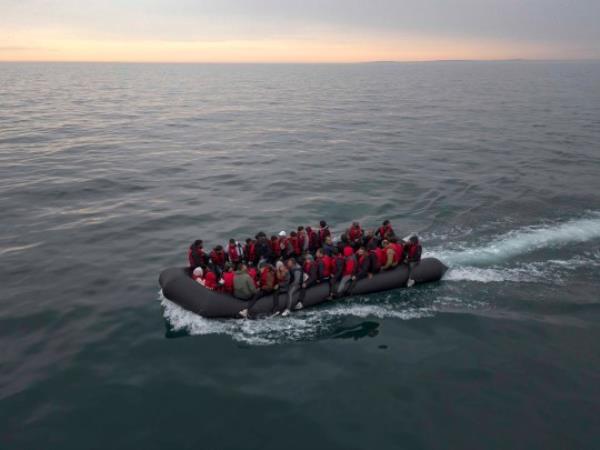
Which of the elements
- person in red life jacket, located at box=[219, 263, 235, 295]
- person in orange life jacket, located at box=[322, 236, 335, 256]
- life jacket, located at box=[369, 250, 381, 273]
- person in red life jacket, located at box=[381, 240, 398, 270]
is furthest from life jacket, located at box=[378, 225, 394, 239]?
person in red life jacket, located at box=[219, 263, 235, 295]

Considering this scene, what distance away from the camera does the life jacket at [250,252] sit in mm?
17531

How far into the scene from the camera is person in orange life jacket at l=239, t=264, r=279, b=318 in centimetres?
1563

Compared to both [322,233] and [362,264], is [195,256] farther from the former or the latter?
[362,264]

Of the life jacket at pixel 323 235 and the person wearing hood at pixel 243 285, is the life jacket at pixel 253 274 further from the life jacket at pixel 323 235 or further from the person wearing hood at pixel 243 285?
the life jacket at pixel 323 235

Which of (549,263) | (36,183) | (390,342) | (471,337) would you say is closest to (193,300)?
(390,342)

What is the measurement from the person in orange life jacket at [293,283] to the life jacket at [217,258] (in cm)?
277

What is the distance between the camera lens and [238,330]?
15.3 meters

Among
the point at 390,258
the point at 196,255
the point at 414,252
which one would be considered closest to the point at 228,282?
the point at 196,255

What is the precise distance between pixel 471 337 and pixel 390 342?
2721 millimetres

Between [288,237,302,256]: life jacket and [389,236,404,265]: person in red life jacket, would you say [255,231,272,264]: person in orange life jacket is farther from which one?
[389,236,404,265]: person in red life jacket

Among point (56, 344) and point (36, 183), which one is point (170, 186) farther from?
point (56, 344)

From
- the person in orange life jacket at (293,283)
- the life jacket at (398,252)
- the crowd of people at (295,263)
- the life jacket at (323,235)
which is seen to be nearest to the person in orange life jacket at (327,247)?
the crowd of people at (295,263)

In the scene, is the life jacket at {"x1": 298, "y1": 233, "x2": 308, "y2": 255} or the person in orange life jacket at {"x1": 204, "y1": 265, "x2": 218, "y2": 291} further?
the life jacket at {"x1": 298, "y1": 233, "x2": 308, "y2": 255}

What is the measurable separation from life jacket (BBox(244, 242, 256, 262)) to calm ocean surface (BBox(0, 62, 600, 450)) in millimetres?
2821
